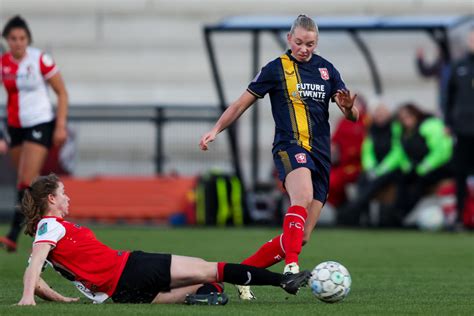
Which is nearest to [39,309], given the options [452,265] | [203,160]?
[452,265]

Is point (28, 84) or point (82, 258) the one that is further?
point (28, 84)

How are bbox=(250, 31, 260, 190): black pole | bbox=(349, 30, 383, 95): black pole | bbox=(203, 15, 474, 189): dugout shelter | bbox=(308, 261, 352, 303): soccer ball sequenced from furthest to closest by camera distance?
bbox=(250, 31, 260, 190): black pole < bbox=(349, 30, 383, 95): black pole < bbox=(203, 15, 474, 189): dugout shelter < bbox=(308, 261, 352, 303): soccer ball

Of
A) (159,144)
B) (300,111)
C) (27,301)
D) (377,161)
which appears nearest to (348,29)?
(377,161)

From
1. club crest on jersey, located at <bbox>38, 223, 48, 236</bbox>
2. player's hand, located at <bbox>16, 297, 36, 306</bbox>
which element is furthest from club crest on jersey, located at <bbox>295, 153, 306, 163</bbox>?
player's hand, located at <bbox>16, 297, 36, 306</bbox>

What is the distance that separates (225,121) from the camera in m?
8.28

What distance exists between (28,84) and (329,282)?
18.9 ft

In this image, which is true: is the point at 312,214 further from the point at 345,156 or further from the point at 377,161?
the point at 345,156

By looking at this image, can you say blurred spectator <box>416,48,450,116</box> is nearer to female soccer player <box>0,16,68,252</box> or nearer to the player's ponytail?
female soccer player <box>0,16,68,252</box>

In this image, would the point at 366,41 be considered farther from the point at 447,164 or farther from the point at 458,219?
the point at 458,219

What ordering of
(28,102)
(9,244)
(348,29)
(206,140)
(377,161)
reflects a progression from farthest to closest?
(348,29) → (377,161) → (9,244) → (28,102) → (206,140)

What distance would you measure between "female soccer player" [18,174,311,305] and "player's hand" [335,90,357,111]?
1427 millimetres

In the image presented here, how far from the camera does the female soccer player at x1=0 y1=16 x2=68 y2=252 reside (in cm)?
1214

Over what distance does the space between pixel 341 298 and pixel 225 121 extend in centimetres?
151

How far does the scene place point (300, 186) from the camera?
816cm
